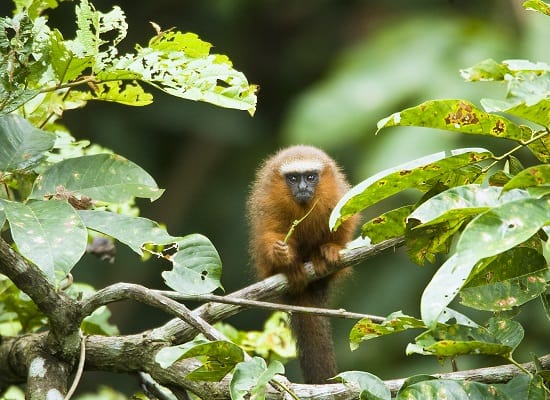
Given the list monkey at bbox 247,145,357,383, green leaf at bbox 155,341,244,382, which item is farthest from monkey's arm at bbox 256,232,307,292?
green leaf at bbox 155,341,244,382

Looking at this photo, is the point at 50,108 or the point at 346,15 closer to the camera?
the point at 50,108

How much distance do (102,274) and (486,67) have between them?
602 cm

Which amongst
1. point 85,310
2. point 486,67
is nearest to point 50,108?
point 85,310

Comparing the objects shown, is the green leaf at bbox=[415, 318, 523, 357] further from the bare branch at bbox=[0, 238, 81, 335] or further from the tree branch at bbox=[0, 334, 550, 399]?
the bare branch at bbox=[0, 238, 81, 335]

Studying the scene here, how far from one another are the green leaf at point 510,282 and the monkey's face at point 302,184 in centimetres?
193

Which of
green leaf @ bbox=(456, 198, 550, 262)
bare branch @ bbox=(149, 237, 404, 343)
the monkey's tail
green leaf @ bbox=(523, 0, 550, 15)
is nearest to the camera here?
green leaf @ bbox=(456, 198, 550, 262)

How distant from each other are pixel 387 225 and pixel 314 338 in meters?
1.45

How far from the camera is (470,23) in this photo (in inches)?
254

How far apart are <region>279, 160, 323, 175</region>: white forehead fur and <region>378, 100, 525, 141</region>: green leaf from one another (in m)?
2.01

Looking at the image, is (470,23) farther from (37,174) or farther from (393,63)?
(37,174)

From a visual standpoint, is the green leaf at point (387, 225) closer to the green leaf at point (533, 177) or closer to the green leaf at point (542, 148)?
the green leaf at point (542, 148)

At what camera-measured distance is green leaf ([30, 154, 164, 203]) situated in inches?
94.8

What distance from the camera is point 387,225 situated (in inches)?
92.8

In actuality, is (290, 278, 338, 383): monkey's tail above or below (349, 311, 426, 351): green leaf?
below
